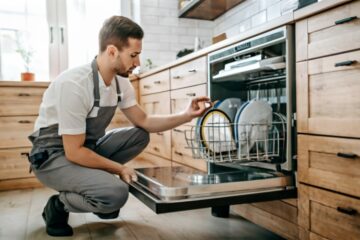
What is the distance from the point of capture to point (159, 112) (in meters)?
2.60

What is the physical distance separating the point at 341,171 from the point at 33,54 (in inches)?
112

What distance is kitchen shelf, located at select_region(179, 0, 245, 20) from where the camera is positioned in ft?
9.18

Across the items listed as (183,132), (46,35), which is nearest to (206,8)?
(183,132)

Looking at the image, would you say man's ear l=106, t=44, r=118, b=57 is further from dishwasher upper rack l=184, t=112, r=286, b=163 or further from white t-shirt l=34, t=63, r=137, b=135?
dishwasher upper rack l=184, t=112, r=286, b=163

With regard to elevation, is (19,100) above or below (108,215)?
above

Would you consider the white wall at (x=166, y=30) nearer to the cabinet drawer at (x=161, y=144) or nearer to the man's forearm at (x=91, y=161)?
the cabinet drawer at (x=161, y=144)

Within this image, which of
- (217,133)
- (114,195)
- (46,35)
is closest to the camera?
(114,195)

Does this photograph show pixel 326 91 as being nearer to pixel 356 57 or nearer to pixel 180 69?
pixel 356 57

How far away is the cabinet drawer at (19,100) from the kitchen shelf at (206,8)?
1339 mm

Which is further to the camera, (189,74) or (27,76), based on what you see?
(27,76)

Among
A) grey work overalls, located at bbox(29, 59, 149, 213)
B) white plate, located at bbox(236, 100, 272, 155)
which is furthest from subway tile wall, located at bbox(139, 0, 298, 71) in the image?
white plate, located at bbox(236, 100, 272, 155)

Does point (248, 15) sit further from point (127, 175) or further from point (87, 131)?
point (127, 175)

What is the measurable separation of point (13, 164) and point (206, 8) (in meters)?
1.85

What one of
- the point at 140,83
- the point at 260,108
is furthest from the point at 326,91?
the point at 140,83
